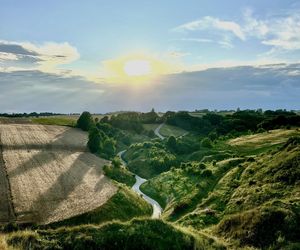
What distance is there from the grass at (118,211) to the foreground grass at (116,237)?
110ft

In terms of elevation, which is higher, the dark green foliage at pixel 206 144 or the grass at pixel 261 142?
the grass at pixel 261 142

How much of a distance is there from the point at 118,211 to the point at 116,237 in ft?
152

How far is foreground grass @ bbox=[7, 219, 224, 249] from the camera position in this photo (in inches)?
1374

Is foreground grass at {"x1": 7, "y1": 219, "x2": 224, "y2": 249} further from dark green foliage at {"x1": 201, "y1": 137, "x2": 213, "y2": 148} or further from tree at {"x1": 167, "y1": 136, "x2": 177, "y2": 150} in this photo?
tree at {"x1": 167, "y1": 136, "x2": 177, "y2": 150}

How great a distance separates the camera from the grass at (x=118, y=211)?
73062 millimetres

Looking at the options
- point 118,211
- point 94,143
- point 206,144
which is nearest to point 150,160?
point 94,143

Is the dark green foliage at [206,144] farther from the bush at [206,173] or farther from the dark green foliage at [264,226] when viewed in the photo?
the dark green foliage at [264,226]

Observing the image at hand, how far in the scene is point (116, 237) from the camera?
118ft

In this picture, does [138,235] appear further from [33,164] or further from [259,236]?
[33,164]

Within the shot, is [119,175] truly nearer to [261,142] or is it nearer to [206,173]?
[206,173]

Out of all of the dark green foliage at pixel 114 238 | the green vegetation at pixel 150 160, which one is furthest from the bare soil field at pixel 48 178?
the dark green foliage at pixel 114 238

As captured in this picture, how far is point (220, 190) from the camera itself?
81.2 m

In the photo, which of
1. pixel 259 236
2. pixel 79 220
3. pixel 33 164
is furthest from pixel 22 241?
pixel 33 164

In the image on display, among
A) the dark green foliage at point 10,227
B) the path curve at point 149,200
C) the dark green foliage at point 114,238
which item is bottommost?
the path curve at point 149,200
